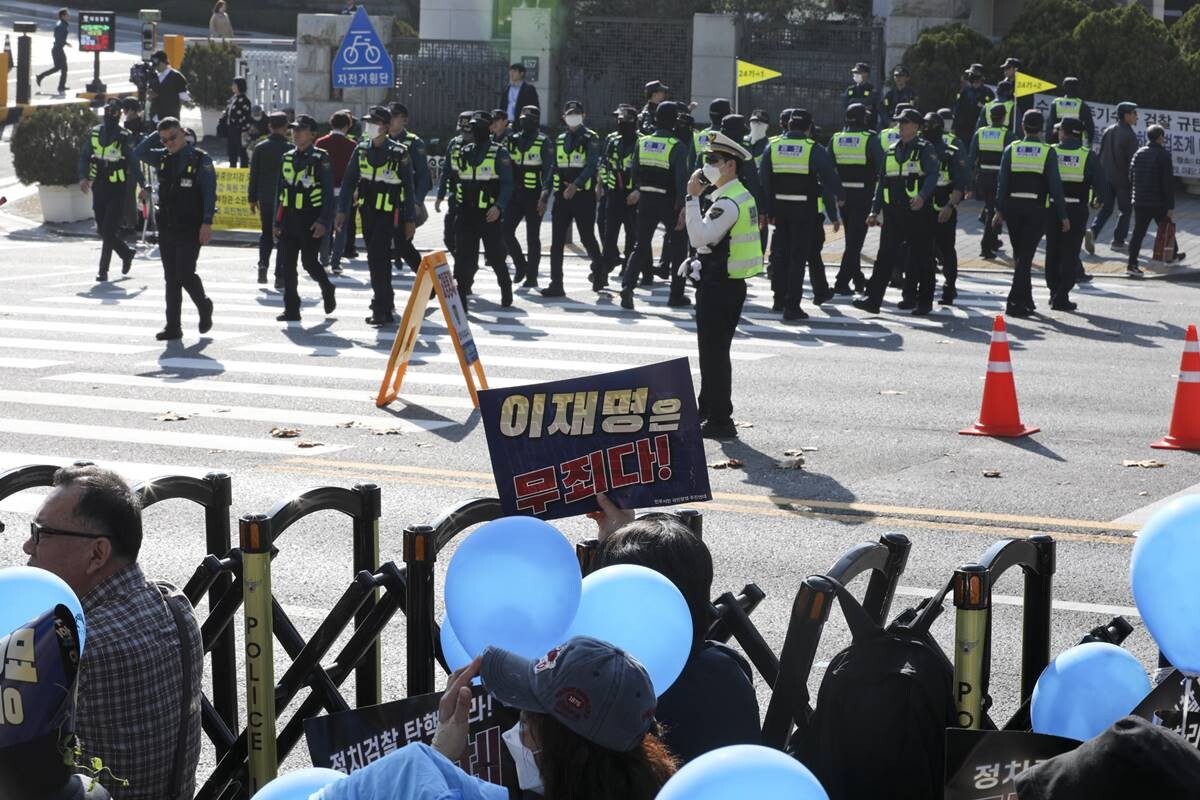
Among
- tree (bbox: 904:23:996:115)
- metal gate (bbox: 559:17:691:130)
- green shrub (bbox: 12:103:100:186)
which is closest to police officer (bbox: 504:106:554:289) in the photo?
green shrub (bbox: 12:103:100:186)

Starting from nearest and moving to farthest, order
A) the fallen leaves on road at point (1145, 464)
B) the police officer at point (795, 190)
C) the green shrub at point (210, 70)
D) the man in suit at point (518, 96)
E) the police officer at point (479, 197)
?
the fallen leaves on road at point (1145, 464)
the police officer at point (795, 190)
the police officer at point (479, 197)
the man in suit at point (518, 96)
the green shrub at point (210, 70)

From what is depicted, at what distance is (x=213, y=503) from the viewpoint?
19.2 ft

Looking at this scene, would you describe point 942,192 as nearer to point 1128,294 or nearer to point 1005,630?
point 1128,294

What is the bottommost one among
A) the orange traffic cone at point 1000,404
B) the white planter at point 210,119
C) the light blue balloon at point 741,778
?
the orange traffic cone at point 1000,404

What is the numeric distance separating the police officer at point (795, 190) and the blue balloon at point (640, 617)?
46.3 feet

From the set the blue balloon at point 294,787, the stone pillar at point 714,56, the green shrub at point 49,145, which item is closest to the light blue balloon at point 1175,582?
the blue balloon at point 294,787

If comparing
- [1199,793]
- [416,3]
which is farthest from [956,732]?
[416,3]

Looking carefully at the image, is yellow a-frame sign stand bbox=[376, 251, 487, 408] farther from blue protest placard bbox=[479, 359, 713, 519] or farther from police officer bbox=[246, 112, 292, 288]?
blue protest placard bbox=[479, 359, 713, 519]

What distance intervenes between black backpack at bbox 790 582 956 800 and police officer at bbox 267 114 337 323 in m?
13.6

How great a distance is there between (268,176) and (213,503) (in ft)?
49.7

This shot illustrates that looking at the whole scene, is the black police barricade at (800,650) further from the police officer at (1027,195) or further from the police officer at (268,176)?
the police officer at (268,176)

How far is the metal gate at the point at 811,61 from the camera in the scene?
33.5 metres

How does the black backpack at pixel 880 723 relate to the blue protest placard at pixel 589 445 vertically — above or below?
below

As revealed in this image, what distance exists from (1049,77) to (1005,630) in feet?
79.5
